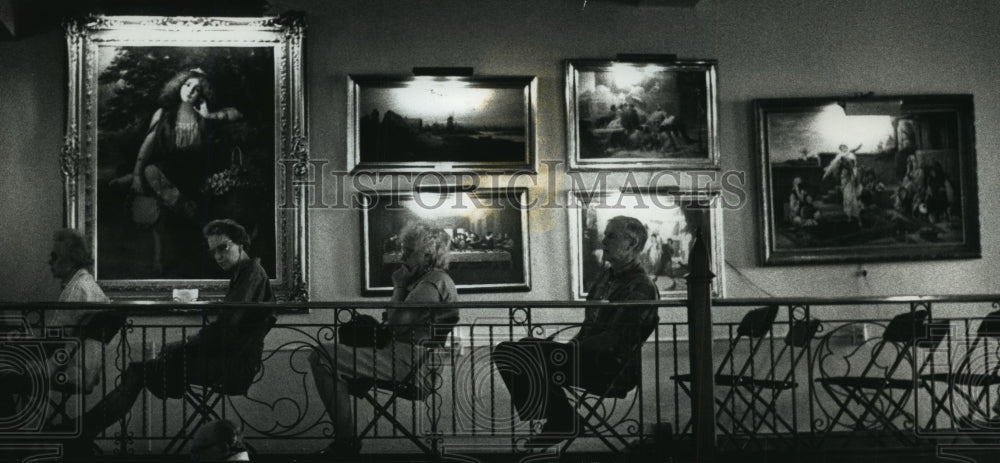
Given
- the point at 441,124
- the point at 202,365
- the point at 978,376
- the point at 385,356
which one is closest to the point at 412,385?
the point at 385,356

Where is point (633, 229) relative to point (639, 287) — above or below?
above

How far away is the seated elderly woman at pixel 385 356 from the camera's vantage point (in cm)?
543

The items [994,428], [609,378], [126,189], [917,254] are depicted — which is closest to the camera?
[609,378]

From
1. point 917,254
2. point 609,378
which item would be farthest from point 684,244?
point 609,378

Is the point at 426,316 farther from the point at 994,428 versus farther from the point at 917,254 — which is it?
the point at 917,254

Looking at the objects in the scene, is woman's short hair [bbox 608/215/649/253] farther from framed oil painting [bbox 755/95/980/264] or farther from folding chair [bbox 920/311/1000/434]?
framed oil painting [bbox 755/95/980/264]

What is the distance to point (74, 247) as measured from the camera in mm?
6023

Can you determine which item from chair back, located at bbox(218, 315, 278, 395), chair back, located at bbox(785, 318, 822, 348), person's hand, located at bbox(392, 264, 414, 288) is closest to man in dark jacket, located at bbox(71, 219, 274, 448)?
chair back, located at bbox(218, 315, 278, 395)

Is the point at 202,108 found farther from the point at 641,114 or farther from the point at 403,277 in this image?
the point at 641,114

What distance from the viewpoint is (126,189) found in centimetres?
723

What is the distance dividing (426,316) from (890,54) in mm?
4760

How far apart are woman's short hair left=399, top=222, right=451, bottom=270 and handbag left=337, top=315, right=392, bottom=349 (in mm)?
533

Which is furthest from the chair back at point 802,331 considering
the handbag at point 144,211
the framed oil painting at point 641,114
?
the handbag at point 144,211

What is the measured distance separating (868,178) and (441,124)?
11.6 feet
